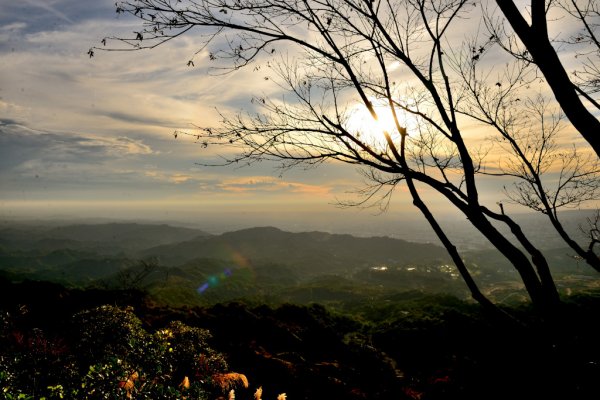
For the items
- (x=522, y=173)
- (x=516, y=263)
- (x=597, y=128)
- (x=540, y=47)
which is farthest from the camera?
(x=522, y=173)

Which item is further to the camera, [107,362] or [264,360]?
[264,360]

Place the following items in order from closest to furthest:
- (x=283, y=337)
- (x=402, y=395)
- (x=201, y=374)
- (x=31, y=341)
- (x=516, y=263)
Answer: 1. (x=516, y=263)
2. (x=31, y=341)
3. (x=201, y=374)
4. (x=402, y=395)
5. (x=283, y=337)

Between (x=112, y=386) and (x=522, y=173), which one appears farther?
(x=522, y=173)

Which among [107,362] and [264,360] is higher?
[107,362]

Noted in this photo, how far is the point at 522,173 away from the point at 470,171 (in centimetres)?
714

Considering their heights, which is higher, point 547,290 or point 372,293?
point 547,290

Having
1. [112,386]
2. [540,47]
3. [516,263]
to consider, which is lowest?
[112,386]

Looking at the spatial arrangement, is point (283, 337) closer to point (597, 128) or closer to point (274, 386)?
point (274, 386)

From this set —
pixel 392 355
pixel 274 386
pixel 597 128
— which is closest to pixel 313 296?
pixel 392 355

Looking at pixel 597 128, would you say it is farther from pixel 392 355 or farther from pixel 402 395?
pixel 392 355

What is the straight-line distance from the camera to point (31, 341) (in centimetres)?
821

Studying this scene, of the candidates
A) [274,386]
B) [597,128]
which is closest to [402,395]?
[274,386]

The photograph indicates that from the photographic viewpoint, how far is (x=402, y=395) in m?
12.2

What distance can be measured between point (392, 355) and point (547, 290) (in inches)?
947
